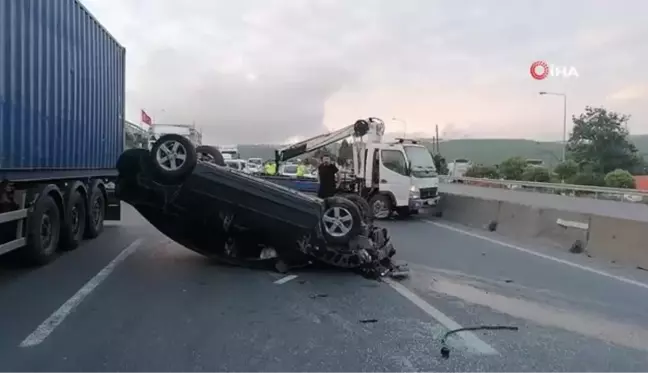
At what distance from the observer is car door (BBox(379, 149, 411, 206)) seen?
1931cm

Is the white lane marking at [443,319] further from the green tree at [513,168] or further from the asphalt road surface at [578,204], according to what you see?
the green tree at [513,168]

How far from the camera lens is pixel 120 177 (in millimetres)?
10141

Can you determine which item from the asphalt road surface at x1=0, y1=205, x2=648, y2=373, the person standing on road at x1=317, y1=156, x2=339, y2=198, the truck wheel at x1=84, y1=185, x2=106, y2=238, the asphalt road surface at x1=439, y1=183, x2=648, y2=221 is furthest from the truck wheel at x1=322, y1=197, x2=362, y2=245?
the asphalt road surface at x1=439, y1=183, x2=648, y2=221

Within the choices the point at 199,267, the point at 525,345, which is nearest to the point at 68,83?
the point at 199,267

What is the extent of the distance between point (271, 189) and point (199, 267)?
1606mm

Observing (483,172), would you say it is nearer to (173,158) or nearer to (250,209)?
(250,209)

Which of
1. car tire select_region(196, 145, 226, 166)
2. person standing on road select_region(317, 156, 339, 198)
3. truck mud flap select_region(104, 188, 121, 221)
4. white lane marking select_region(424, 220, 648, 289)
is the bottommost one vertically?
white lane marking select_region(424, 220, 648, 289)

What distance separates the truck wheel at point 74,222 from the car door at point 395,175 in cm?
891

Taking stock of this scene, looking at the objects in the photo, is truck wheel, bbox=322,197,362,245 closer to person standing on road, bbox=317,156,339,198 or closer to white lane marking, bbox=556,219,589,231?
white lane marking, bbox=556,219,589,231

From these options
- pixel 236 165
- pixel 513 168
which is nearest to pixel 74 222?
pixel 236 165

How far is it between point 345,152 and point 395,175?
254 centimetres

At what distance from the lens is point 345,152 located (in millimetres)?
21438

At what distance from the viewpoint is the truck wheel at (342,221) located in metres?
9.70

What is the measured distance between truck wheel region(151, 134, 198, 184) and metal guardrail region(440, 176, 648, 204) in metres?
27.4
